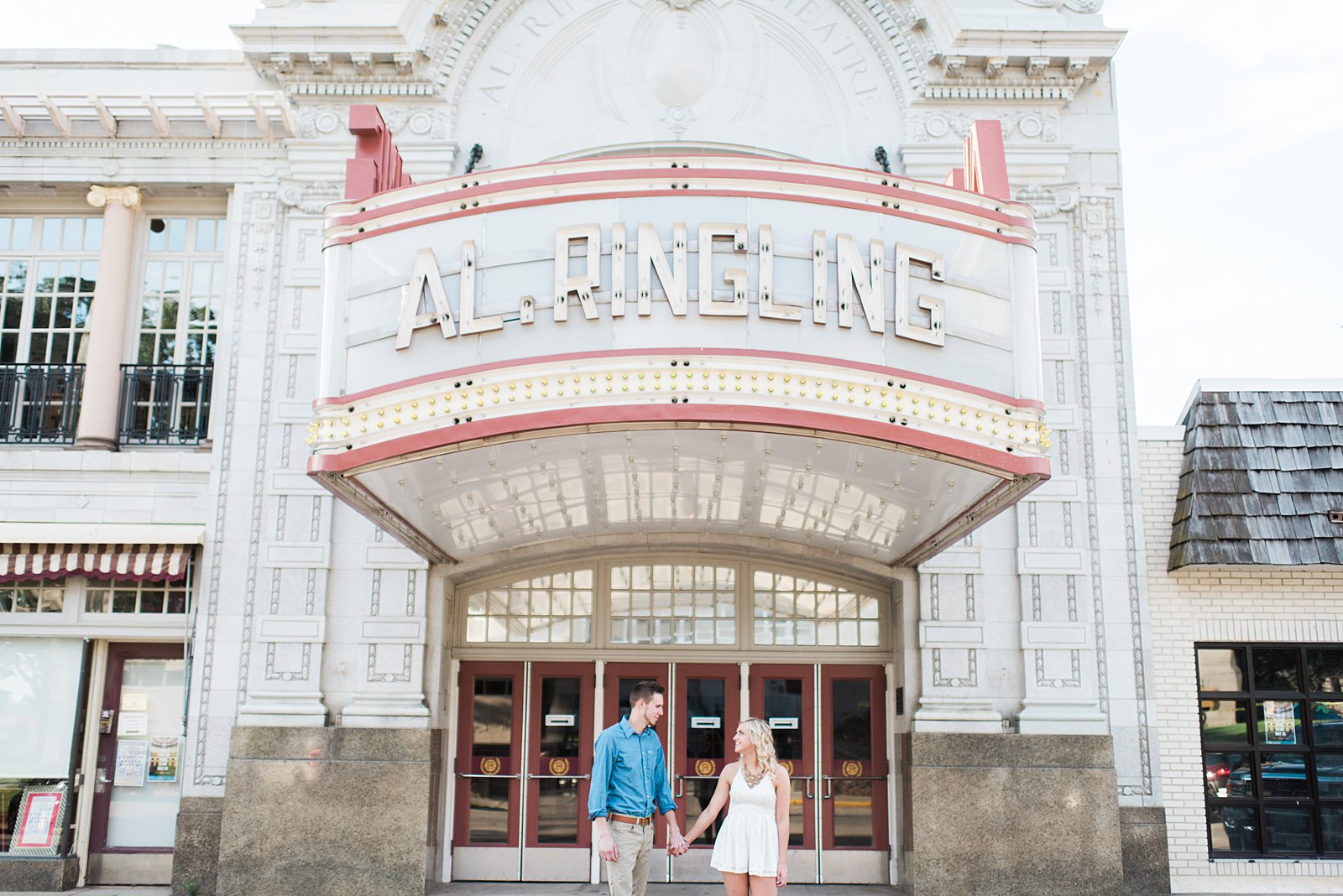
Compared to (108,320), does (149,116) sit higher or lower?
higher

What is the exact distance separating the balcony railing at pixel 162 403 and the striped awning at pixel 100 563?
1334 mm

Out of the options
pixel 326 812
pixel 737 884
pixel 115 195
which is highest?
pixel 115 195

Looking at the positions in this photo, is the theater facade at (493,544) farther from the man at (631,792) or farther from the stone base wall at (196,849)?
the man at (631,792)

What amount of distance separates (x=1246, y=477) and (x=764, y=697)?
526 cm

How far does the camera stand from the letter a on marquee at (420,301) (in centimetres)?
854

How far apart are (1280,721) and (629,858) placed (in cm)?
745

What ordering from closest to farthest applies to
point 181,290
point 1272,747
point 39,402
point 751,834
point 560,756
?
point 751,834 < point 1272,747 < point 560,756 < point 39,402 < point 181,290

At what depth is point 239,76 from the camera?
43.2ft

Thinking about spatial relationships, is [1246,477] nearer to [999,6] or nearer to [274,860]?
[999,6]

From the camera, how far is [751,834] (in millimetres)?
7496

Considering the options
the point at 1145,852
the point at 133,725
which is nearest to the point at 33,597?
the point at 133,725

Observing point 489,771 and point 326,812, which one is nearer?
point 326,812

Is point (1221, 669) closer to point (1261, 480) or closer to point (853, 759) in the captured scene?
point (1261, 480)

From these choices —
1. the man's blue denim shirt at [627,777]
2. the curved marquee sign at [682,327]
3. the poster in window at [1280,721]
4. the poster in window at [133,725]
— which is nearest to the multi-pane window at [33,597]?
the poster in window at [133,725]
